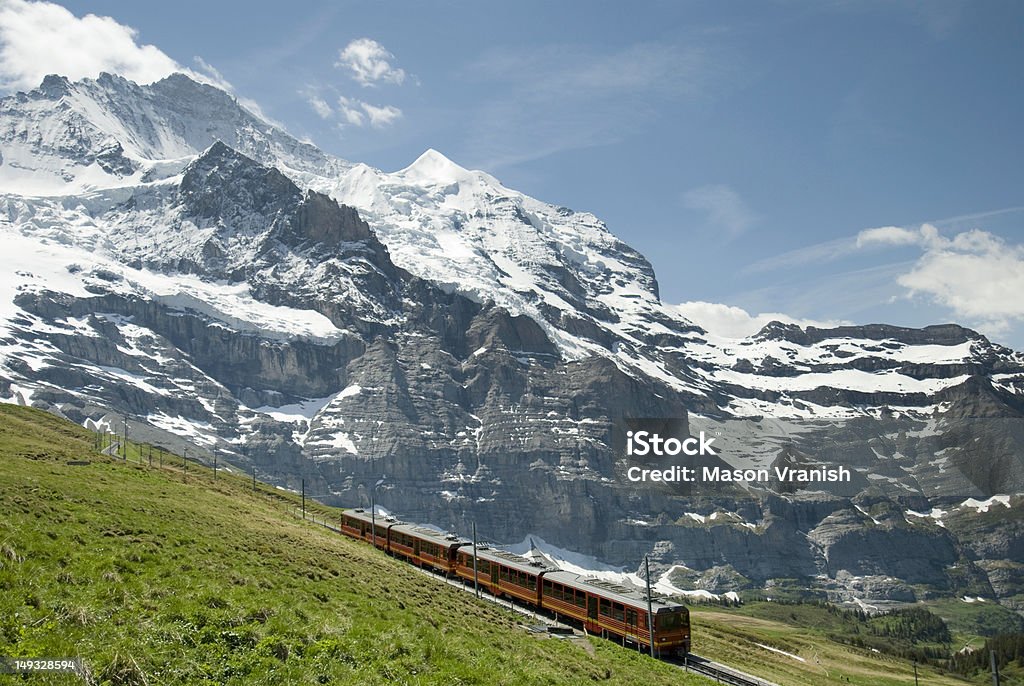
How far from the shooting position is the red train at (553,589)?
2002 inches

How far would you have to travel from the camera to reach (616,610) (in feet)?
172

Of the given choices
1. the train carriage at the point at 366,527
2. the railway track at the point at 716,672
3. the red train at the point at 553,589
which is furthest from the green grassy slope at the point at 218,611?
the train carriage at the point at 366,527

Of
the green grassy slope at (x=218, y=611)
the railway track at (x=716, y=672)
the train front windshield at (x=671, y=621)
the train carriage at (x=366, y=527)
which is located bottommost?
the railway track at (x=716, y=672)

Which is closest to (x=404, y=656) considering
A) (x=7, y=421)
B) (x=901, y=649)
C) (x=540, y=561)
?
(x=540, y=561)

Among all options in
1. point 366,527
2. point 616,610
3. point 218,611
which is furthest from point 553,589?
point 218,611

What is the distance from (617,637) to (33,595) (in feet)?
124

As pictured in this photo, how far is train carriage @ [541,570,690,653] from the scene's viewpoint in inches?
1983

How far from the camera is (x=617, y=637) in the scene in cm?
5256

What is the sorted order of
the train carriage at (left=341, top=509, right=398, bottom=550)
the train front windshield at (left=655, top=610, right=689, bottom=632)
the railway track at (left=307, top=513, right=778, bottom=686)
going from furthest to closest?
1. the train carriage at (left=341, top=509, right=398, bottom=550)
2. the train front windshield at (left=655, top=610, right=689, bottom=632)
3. the railway track at (left=307, top=513, right=778, bottom=686)

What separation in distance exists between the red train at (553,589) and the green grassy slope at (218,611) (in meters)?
5.25

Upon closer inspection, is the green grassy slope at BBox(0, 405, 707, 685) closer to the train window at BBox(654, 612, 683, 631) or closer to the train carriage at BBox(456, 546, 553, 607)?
the train window at BBox(654, 612, 683, 631)

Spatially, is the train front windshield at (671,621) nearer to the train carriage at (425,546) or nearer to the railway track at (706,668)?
the railway track at (706,668)

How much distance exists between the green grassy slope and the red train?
5.25m

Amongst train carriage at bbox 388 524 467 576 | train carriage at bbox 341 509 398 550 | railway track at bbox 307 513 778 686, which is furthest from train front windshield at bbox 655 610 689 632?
train carriage at bbox 341 509 398 550
